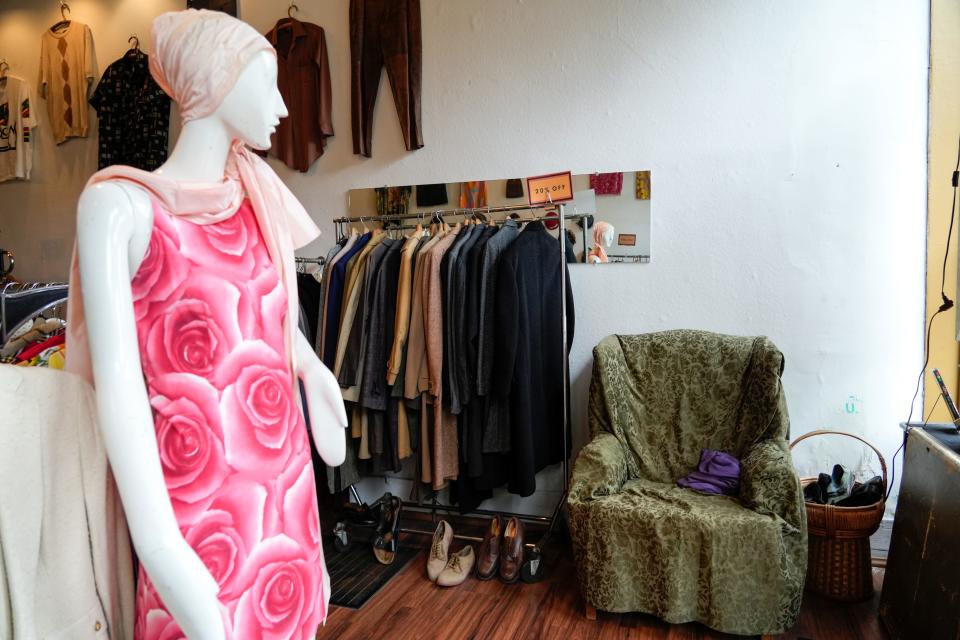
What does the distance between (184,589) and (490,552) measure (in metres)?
2.05

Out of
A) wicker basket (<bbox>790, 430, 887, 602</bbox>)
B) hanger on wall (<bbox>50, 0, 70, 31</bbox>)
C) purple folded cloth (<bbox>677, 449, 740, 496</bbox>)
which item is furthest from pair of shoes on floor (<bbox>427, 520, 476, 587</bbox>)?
hanger on wall (<bbox>50, 0, 70, 31</bbox>)

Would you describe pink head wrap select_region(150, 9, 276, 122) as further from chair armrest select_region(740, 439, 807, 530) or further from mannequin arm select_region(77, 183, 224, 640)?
A: chair armrest select_region(740, 439, 807, 530)

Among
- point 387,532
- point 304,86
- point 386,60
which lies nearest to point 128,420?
point 387,532

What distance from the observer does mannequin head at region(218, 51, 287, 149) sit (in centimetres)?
97

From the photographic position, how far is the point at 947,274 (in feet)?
8.37

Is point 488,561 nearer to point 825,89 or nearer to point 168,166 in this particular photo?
point 168,166

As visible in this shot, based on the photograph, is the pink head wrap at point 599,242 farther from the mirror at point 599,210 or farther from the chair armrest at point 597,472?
the chair armrest at point 597,472

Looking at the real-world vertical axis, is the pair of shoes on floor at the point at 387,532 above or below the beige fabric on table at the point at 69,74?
below

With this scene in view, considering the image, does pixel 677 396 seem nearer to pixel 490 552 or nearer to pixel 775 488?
pixel 775 488

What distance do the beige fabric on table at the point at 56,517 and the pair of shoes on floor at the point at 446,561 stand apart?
182 centimetres

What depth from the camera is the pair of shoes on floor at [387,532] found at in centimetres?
278

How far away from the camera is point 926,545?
1.89 metres

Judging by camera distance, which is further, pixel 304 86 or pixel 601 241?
pixel 304 86

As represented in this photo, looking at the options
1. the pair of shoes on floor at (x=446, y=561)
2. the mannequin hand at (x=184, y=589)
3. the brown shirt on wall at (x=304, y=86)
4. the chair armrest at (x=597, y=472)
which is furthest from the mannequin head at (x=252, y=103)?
the brown shirt on wall at (x=304, y=86)
